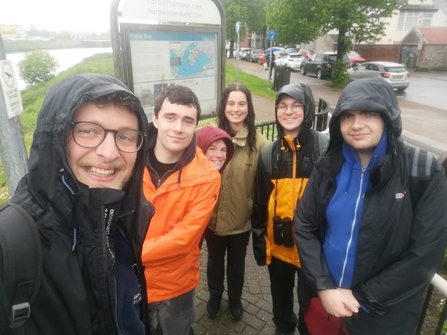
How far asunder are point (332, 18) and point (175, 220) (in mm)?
19708

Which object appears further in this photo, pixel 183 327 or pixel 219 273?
pixel 219 273

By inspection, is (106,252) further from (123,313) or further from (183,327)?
(183,327)

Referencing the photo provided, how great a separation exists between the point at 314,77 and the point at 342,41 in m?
5.40

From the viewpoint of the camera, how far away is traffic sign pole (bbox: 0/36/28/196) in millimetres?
2594

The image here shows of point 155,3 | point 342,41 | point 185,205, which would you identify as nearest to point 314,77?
point 342,41

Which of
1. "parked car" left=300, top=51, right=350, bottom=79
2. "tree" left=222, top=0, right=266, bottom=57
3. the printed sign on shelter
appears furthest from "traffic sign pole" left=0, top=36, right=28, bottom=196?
"tree" left=222, top=0, right=266, bottom=57

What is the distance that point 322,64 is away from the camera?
2277 centimetres

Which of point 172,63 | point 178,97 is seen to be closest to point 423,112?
point 172,63

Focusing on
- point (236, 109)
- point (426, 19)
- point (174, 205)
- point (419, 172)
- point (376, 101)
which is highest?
point (426, 19)

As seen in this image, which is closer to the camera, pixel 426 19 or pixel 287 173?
pixel 287 173

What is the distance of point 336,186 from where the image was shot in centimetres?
186

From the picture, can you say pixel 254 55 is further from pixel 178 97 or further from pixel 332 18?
pixel 178 97

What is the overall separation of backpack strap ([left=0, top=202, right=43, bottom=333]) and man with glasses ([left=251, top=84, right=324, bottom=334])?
177cm

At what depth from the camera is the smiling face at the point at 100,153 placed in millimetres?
1116
